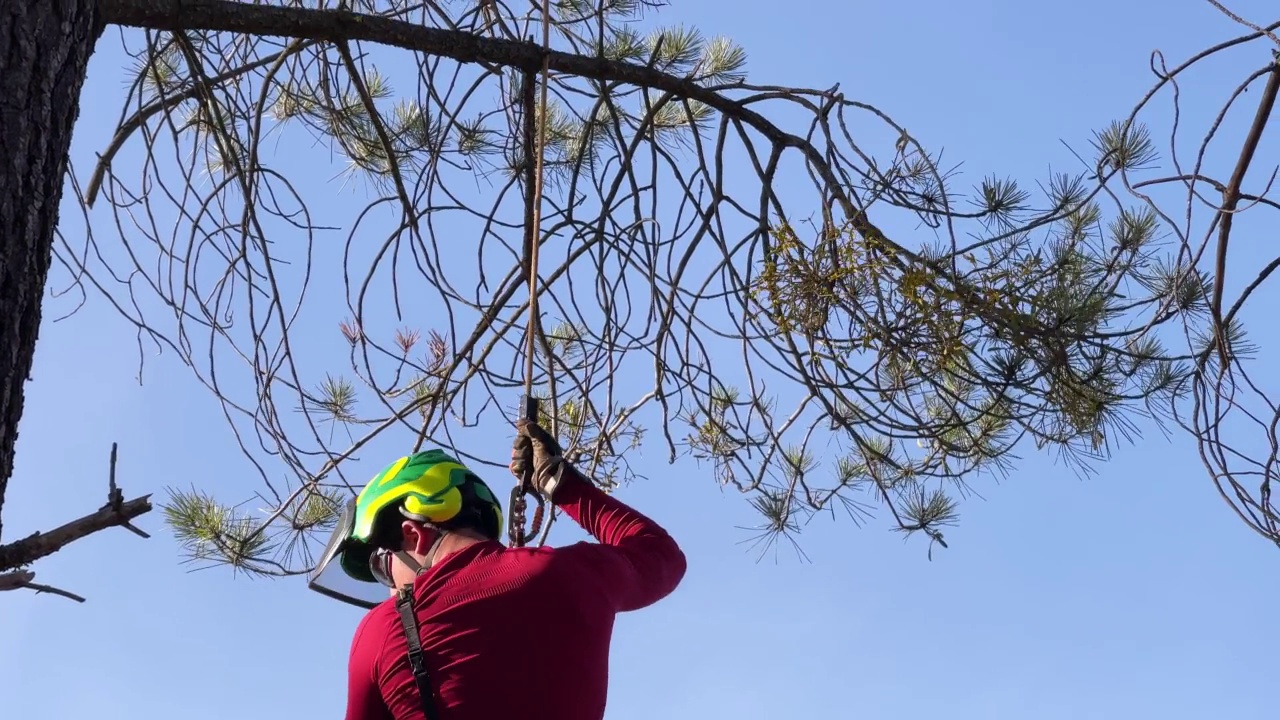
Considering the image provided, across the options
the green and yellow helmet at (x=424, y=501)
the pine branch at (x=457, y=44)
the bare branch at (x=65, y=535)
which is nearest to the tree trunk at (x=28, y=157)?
the bare branch at (x=65, y=535)

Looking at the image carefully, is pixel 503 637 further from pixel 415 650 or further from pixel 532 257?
pixel 532 257

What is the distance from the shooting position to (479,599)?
229 centimetres

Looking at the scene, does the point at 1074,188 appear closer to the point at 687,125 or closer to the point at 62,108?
the point at 687,125

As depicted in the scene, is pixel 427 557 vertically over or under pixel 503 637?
over

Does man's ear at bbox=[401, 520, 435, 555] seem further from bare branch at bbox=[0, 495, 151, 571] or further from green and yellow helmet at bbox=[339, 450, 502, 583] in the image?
bare branch at bbox=[0, 495, 151, 571]

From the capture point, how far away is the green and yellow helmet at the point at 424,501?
2545 mm

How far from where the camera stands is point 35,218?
1.89m

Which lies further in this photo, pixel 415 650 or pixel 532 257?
pixel 532 257

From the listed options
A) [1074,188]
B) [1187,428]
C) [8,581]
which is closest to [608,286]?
[1074,188]

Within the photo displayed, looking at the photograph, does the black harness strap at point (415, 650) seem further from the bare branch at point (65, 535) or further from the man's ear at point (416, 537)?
the bare branch at point (65, 535)

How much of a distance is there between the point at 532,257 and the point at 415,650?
1.07 meters

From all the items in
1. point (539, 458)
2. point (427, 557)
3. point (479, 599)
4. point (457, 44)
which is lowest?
point (479, 599)

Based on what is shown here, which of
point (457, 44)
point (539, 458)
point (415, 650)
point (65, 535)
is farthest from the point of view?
point (457, 44)

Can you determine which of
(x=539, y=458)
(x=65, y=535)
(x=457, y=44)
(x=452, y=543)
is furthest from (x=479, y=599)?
(x=457, y=44)
